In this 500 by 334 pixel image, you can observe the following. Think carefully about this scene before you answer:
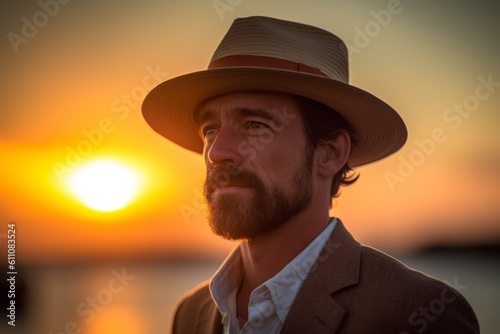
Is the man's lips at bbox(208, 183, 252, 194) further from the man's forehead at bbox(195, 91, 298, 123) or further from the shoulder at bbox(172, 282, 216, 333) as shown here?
the shoulder at bbox(172, 282, 216, 333)

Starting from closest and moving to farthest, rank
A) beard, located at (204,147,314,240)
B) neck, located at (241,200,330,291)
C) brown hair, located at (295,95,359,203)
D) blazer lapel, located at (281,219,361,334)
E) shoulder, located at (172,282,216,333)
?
blazer lapel, located at (281,219,361,334) → beard, located at (204,147,314,240) → neck, located at (241,200,330,291) → brown hair, located at (295,95,359,203) → shoulder, located at (172,282,216,333)

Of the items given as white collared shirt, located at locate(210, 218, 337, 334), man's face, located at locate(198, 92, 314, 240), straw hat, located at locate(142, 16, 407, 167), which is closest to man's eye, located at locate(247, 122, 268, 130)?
man's face, located at locate(198, 92, 314, 240)

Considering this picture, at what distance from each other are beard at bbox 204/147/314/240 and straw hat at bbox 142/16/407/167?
511mm

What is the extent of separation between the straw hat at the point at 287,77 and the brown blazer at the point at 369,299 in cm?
79

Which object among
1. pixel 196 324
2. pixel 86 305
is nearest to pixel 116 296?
pixel 86 305

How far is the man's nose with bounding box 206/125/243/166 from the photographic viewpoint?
2.88 m

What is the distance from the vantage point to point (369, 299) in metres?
2.58

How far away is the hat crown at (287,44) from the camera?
302 cm

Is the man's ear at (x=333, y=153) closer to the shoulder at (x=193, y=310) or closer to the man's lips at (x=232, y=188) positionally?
the man's lips at (x=232, y=188)

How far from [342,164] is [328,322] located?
3.50 feet

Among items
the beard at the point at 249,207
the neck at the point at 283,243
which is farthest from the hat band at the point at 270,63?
the neck at the point at 283,243

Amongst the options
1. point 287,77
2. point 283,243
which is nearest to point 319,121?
point 287,77

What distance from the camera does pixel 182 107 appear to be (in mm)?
3504

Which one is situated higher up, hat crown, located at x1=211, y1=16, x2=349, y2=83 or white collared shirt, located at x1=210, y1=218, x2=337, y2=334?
hat crown, located at x1=211, y1=16, x2=349, y2=83
